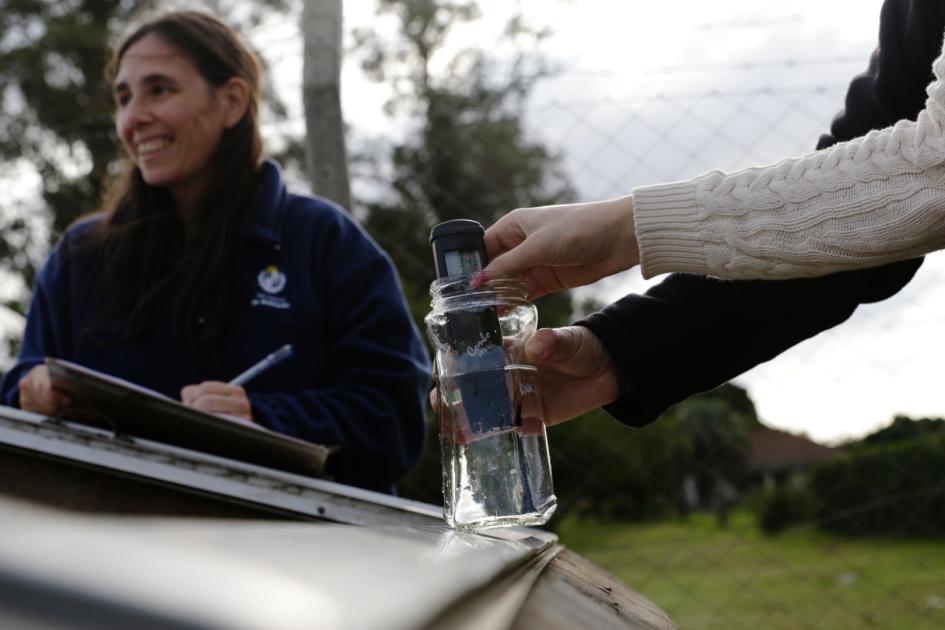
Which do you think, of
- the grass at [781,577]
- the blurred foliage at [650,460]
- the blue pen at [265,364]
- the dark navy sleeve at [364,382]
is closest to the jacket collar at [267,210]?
the dark navy sleeve at [364,382]

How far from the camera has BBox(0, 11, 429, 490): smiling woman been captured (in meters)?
2.12

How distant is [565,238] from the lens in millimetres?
1078

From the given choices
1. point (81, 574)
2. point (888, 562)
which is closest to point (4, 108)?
point (888, 562)

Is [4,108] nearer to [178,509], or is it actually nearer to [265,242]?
[265,242]

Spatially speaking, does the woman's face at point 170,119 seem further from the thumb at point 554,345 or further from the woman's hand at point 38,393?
the thumb at point 554,345

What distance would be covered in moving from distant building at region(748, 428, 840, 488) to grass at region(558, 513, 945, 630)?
58cm

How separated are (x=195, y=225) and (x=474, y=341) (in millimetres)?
1450

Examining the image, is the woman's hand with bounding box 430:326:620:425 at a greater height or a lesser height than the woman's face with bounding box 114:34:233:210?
lesser

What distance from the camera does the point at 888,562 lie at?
5.52m

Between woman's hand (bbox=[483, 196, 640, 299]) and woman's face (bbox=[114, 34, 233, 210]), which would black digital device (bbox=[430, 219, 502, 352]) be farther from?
woman's face (bbox=[114, 34, 233, 210])

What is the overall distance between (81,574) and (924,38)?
1315 mm

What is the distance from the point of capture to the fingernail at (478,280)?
3.35ft

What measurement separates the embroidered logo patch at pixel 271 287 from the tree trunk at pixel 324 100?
3.14ft

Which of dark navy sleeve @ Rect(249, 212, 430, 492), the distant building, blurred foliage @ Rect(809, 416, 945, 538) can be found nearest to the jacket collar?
dark navy sleeve @ Rect(249, 212, 430, 492)
